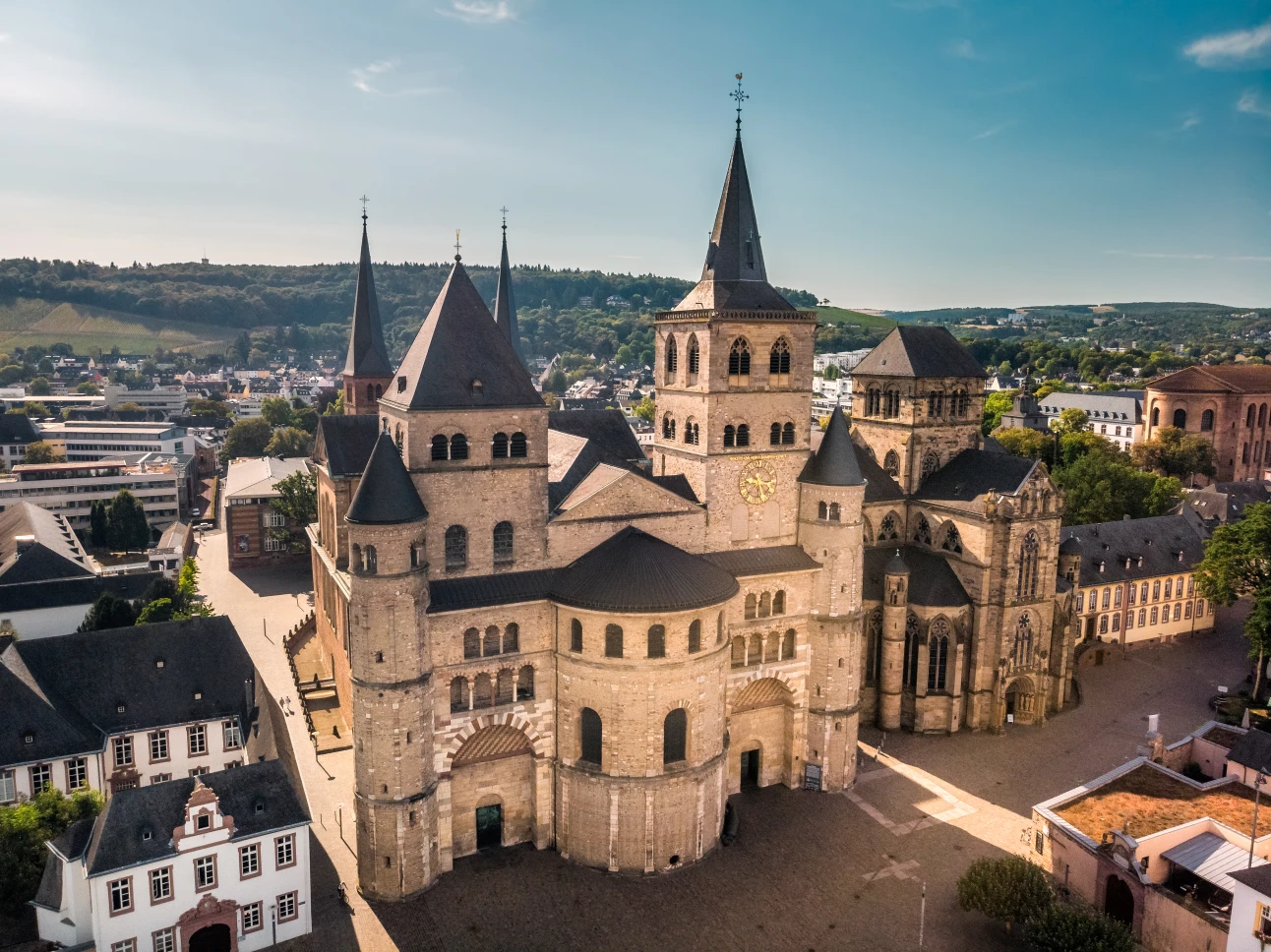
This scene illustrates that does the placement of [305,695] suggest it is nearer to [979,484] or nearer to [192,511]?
[979,484]

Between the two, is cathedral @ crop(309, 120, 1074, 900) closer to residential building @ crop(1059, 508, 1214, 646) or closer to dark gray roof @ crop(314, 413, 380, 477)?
dark gray roof @ crop(314, 413, 380, 477)

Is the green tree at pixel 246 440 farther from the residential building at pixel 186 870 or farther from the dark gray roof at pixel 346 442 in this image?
the residential building at pixel 186 870

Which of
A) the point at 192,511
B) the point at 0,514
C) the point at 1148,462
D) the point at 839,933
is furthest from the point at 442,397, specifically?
the point at 1148,462

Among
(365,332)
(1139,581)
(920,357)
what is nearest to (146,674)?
(365,332)

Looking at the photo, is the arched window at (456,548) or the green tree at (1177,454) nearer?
the arched window at (456,548)

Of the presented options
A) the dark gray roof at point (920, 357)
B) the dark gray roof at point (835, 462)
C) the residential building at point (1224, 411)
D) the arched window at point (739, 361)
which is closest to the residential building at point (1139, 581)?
the dark gray roof at point (920, 357)

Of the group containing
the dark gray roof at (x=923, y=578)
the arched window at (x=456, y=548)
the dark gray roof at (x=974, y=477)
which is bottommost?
the dark gray roof at (x=923, y=578)

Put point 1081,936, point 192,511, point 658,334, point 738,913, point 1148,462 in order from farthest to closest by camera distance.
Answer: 1. point 192,511
2. point 1148,462
3. point 658,334
4. point 738,913
5. point 1081,936
